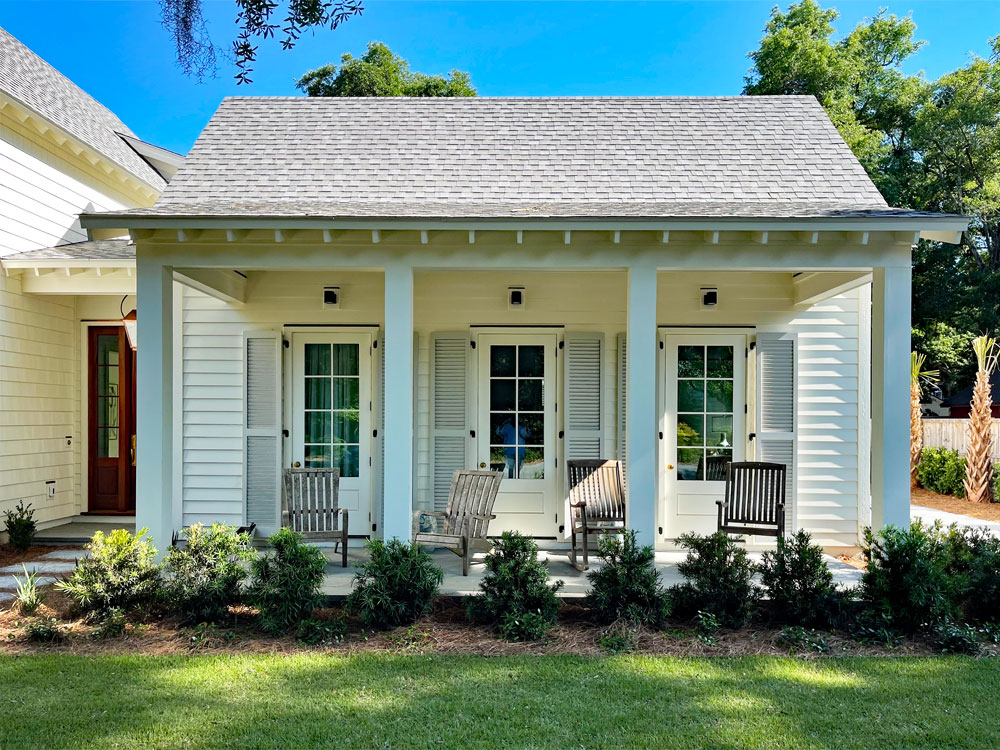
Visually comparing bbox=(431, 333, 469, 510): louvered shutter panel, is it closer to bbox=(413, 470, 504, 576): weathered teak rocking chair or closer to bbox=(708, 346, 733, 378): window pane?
bbox=(413, 470, 504, 576): weathered teak rocking chair

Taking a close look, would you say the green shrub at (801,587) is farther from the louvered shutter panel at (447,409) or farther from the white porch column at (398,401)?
the louvered shutter panel at (447,409)

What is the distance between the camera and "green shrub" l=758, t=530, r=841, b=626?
4.76m

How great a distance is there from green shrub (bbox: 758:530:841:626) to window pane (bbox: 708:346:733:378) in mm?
2518

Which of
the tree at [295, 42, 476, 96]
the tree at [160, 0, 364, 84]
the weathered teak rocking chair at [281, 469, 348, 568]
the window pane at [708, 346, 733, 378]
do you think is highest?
the tree at [295, 42, 476, 96]

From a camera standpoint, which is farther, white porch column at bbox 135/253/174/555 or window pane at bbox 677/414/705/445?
window pane at bbox 677/414/705/445

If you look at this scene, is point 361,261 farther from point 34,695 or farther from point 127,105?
point 127,105

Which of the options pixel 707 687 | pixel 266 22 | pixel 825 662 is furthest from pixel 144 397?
pixel 825 662

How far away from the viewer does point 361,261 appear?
547cm

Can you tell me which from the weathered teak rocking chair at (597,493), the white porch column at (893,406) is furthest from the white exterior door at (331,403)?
the white porch column at (893,406)

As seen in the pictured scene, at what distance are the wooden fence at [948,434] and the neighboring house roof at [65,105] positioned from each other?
14.4 meters

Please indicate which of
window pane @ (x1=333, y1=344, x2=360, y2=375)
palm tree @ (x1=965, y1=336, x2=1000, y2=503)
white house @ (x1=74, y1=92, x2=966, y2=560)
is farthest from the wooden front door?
palm tree @ (x1=965, y1=336, x2=1000, y2=503)

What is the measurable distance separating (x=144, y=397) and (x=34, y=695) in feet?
7.29

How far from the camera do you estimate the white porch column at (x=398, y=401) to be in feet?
17.5

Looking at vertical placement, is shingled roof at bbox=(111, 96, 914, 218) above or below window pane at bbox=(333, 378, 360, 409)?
above
